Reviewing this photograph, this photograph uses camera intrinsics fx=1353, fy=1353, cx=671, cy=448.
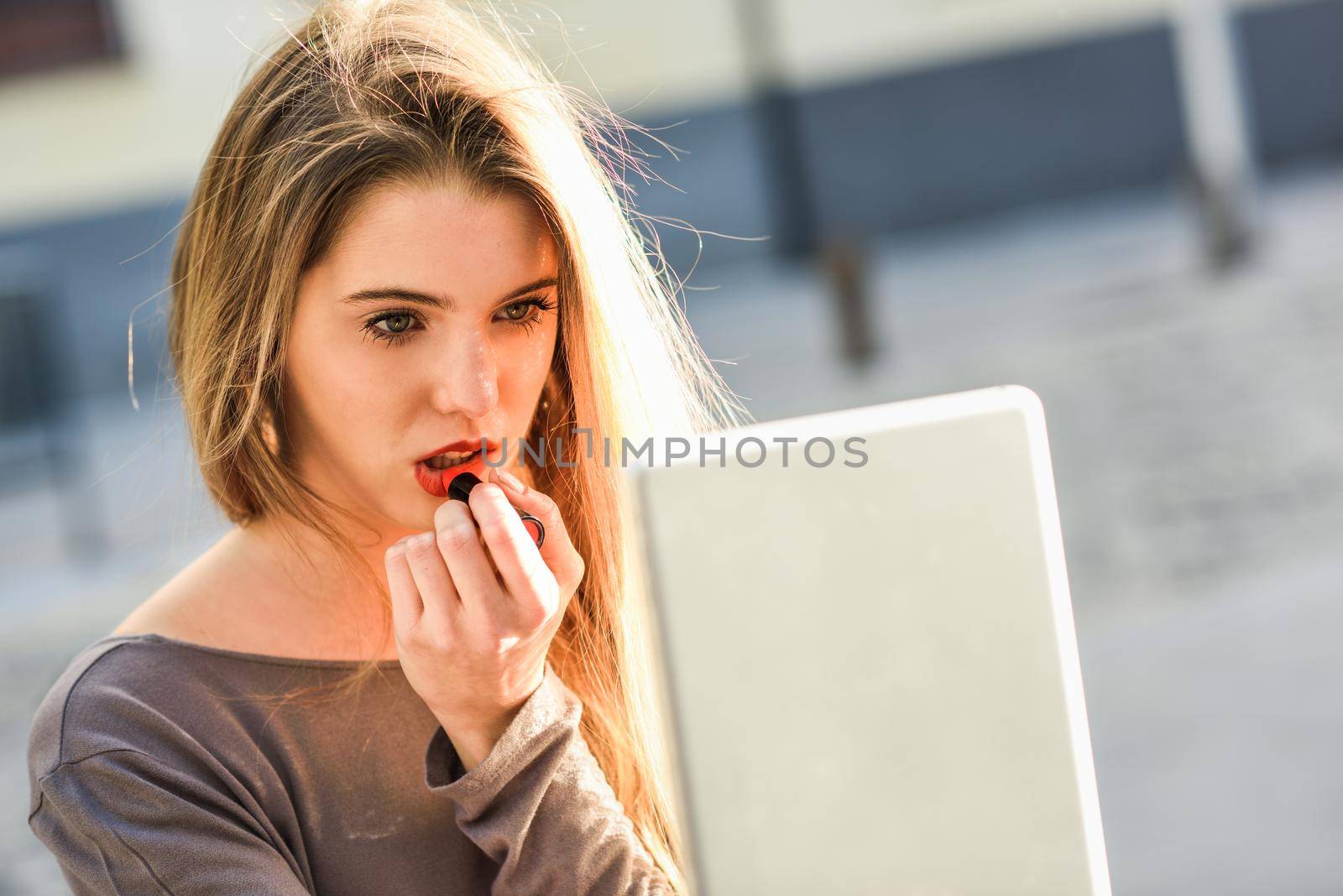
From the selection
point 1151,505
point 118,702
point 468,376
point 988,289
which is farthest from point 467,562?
point 988,289

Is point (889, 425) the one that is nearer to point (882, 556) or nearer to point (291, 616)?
point (882, 556)

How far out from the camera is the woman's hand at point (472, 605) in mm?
865

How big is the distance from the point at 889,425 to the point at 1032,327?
567 centimetres

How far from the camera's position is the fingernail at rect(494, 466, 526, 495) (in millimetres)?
961

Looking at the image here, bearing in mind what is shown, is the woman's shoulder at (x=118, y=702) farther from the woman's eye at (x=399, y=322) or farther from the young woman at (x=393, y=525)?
the woman's eye at (x=399, y=322)

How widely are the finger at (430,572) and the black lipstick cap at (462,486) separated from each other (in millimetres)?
68

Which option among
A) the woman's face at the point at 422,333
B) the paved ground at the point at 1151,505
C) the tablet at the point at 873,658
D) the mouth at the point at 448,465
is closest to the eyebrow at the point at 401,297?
the woman's face at the point at 422,333

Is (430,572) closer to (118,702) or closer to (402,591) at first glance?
(402,591)

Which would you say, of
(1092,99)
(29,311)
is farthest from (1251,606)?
(1092,99)

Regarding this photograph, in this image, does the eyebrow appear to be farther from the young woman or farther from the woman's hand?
the woman's hand

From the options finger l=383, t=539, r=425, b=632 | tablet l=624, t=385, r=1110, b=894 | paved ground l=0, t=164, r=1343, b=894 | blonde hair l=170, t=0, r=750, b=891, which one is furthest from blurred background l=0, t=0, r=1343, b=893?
tablet l=624, t=385, r=1110, b=894

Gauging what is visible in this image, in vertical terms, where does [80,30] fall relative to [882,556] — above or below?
above

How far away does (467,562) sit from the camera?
33.9 inches

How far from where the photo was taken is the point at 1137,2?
9.28 meters
